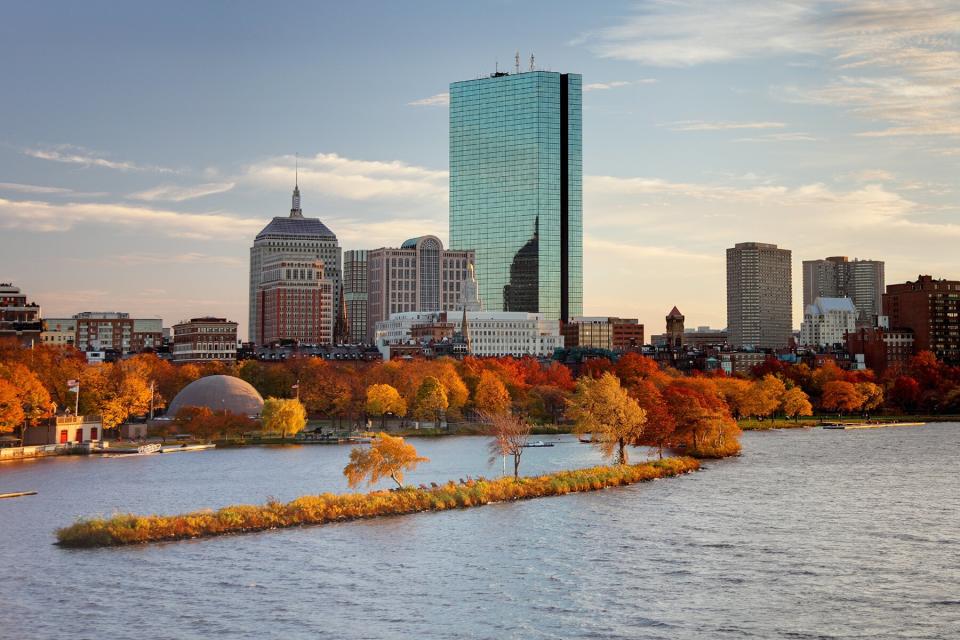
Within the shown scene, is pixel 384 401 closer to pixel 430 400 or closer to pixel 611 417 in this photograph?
pixel 430 400

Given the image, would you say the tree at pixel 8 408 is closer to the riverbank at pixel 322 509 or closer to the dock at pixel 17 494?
the dock at pixel 17 494

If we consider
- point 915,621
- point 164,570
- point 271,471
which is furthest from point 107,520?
point 915,621

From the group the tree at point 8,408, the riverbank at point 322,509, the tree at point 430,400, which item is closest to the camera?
the riverbank at point 322,509

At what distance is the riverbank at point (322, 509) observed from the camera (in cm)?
7550

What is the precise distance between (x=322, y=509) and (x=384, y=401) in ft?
323

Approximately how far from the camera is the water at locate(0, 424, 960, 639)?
5681 cm

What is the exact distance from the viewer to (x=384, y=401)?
181500mm

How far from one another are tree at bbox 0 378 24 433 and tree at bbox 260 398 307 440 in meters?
34.3

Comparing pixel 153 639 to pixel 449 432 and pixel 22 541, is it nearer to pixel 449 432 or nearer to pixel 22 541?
pixel 22 541

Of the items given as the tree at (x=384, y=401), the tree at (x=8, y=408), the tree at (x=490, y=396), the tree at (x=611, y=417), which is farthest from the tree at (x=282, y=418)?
the tree at (x=611, y=417)

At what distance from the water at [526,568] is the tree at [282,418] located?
179 ft

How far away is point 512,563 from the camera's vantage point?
229 feet

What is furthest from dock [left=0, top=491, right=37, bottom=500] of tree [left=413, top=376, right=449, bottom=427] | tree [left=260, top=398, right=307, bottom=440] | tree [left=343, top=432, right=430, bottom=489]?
tree [left=413, top=376, right=449, bottom=427]

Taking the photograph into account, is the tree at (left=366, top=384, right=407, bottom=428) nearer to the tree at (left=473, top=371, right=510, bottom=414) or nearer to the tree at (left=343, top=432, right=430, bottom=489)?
the tree at (left=473, top=371, right=510, bottom=414)
